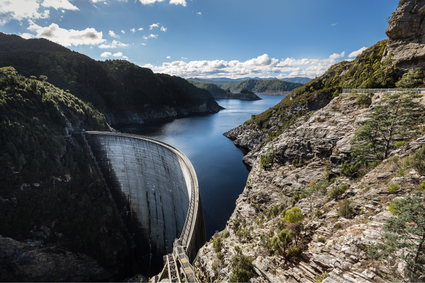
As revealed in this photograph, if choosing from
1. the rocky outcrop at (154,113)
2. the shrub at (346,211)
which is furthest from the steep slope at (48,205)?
the rocky outcrop at (154,113)

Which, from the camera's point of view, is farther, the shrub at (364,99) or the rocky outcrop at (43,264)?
the rocky outcrop at (43,264)

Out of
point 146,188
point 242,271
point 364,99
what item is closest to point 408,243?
point 242,271

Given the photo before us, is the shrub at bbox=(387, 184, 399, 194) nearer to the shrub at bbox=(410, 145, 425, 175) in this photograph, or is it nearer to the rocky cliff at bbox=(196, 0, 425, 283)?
the rocky cliff at bbox=(196, 0, 425, 283)

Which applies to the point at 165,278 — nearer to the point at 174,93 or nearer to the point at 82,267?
the point at 82,267

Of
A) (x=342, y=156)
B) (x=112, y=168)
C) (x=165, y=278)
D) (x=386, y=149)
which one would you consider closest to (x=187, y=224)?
(x=165, y=278)

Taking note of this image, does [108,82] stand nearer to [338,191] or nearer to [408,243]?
[338,191]

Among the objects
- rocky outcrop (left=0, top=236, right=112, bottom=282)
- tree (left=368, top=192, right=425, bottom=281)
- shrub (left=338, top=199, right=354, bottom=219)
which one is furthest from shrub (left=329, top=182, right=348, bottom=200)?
rocky outcrop (left=0, top=236, right=112, bottom=282)

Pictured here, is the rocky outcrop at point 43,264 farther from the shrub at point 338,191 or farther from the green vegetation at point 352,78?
the green vegetation at point 352,78
